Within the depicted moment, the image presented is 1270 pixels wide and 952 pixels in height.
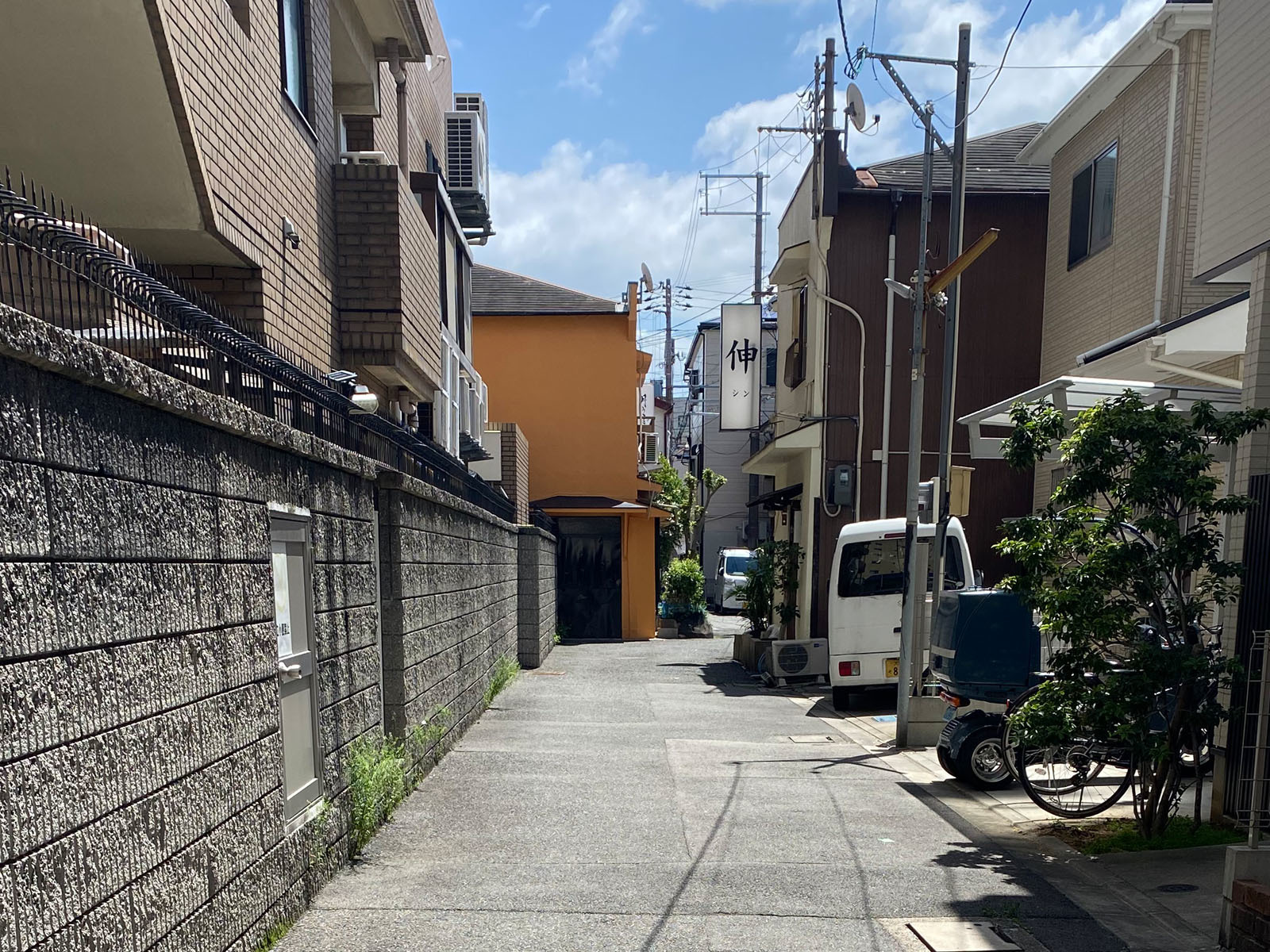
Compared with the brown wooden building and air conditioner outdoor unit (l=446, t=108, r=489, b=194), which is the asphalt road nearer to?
the brown wooden building

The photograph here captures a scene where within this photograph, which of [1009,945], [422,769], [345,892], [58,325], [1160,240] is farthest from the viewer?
[1160,240]

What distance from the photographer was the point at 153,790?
11.1 feet

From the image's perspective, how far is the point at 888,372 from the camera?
57.7 ft

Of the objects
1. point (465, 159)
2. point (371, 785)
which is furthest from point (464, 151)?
point (371, 785)

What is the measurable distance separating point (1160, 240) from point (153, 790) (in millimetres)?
12028

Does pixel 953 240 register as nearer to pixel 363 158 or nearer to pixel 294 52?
pixel 363 158

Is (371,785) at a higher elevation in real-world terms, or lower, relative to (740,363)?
lower

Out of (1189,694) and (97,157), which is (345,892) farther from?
(1189,694)

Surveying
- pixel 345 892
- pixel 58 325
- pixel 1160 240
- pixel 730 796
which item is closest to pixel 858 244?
pixel 1160 240

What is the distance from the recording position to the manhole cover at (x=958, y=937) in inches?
191

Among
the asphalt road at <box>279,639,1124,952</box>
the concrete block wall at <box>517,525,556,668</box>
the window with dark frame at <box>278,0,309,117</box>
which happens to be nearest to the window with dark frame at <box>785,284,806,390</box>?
the concrete block wall at <box>517,525,556,668</box>

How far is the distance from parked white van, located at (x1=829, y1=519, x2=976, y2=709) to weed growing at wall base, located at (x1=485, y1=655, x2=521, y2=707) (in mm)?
4514

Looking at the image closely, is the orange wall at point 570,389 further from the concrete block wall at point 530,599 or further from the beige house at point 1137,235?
the beige house at point 1137,235

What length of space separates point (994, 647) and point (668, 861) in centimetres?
374
